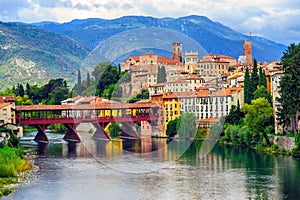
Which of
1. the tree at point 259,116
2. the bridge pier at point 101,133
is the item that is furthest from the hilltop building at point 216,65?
the tree at point 259,116

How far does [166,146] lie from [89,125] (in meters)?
18.0

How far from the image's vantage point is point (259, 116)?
115 ft

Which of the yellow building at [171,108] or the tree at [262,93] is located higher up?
the tree at [262,93]

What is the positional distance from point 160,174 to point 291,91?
380 inches

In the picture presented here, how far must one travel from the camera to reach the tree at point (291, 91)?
32384 mm

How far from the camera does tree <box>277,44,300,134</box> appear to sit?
3238cm

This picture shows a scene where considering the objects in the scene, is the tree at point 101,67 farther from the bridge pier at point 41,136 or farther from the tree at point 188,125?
the bridge pier at point 41,136

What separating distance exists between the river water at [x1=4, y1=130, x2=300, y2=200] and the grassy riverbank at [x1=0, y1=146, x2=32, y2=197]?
53cm

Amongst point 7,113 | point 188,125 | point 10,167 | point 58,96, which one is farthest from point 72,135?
point 58,96

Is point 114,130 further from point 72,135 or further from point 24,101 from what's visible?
point 24,101

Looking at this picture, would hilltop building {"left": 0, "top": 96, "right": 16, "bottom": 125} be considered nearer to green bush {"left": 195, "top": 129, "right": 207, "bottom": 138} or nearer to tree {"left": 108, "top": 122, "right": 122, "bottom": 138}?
tree {"left": 108, "top": 122, "right": 122, "bottom": 138}

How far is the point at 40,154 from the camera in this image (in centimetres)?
3400

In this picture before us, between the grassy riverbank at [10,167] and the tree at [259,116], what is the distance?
1204 centimetres

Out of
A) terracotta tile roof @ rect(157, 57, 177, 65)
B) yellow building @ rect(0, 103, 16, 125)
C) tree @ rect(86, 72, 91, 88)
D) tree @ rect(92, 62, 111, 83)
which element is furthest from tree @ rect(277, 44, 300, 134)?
yellow building @ rect(0, 103, 16, 125)
